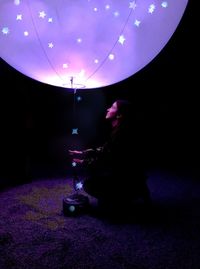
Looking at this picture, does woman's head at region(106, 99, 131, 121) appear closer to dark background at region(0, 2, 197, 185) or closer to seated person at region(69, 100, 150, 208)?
seated person at region(69, 100, 150, 208)

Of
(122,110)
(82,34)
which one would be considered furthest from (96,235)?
(82,34)

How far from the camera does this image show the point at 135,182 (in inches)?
137

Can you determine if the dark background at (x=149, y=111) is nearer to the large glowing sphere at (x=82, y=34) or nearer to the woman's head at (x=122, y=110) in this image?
the woman's head at (x=122, y=110)

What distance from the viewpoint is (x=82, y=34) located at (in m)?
2.57

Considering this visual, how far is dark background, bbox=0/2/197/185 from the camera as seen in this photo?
5.98 metres

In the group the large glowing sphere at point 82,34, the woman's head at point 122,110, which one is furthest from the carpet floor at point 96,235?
the large glowing sphere at point 82,34

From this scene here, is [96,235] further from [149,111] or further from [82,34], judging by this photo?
[149,111]

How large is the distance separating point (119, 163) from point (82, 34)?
1493mm

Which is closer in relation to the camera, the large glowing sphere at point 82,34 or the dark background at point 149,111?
the large glowing sphere at point 82,34

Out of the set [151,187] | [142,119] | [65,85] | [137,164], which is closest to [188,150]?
[142,119]

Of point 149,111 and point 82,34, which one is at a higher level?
point 82,34

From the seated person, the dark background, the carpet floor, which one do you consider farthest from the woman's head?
the dark background

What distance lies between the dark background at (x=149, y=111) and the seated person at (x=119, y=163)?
6.63 feet

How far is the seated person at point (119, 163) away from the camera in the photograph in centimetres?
338
